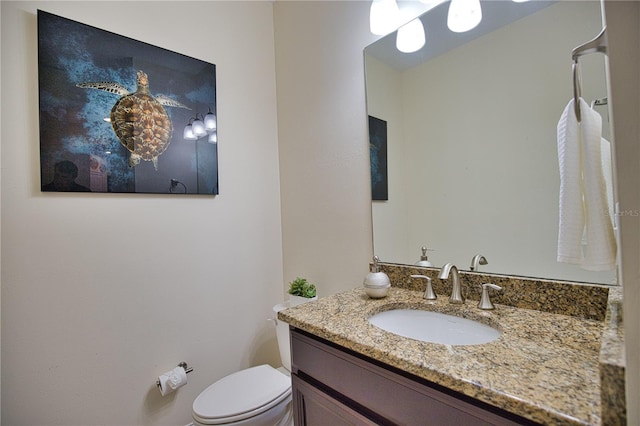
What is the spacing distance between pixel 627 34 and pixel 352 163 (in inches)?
44.4

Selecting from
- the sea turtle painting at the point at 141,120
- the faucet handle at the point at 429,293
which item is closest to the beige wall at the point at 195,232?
the sea turtle painting at the point at 141,120

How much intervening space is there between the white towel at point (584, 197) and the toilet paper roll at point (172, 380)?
1669 millimetres

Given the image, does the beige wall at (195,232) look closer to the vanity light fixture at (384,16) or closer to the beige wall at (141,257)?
the beige wall at (141,257)

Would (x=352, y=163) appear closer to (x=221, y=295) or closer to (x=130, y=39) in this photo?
(x=221, y=295)

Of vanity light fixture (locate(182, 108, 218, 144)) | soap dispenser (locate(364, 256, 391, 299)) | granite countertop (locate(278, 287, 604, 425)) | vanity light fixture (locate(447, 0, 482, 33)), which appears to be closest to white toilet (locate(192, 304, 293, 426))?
granite countertop (locate(278, 287, 604, 425))

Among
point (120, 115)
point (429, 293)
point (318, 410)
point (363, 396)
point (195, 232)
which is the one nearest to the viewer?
point (363, 396)

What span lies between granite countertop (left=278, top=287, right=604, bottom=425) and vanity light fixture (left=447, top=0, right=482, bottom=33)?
1073mm

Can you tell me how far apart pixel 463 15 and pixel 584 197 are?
83 centimetres

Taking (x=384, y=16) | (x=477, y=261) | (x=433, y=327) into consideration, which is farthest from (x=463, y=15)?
(x=433, y=327)

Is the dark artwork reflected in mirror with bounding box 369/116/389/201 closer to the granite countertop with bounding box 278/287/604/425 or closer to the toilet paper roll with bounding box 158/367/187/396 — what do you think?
the granite countertop with bounding box 278/287/604/425

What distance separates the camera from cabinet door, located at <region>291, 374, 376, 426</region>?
0.79 metres

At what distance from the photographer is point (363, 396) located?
769mm

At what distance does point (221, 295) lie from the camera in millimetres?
1666

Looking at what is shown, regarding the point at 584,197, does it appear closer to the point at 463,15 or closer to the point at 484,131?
the point at 484,131
